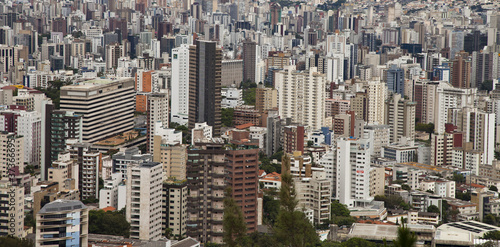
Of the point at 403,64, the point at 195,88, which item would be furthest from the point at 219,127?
the point at 403,64

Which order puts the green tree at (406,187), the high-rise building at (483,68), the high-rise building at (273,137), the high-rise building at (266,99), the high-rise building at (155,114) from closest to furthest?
1. the green tree at (406,187)
2. the high-rise building at (155,114)
3. the high-rise building at (273,137)
4. the high-rise building at (266,99)
5. the high-rise building at (483,68)

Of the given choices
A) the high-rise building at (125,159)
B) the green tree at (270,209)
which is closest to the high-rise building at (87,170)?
the high-rise building at (125,159)

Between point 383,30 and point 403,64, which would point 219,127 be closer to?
point 403,64

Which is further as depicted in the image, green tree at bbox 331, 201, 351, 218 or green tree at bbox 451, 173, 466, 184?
green tree at bbox 451, 173, 466, 184

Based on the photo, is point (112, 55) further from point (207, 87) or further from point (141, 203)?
point (141, 203)

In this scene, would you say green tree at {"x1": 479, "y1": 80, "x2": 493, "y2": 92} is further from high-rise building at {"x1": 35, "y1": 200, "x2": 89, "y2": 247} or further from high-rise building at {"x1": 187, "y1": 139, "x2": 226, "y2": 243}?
high-rise building at {"x1": 35, "y1": 200, "x2": 89, "y2": 247}

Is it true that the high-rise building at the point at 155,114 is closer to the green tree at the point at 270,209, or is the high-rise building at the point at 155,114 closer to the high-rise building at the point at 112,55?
the green tree at the point at 270,209

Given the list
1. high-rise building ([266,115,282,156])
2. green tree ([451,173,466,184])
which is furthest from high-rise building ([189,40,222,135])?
green tree ([451,173,466,184])
